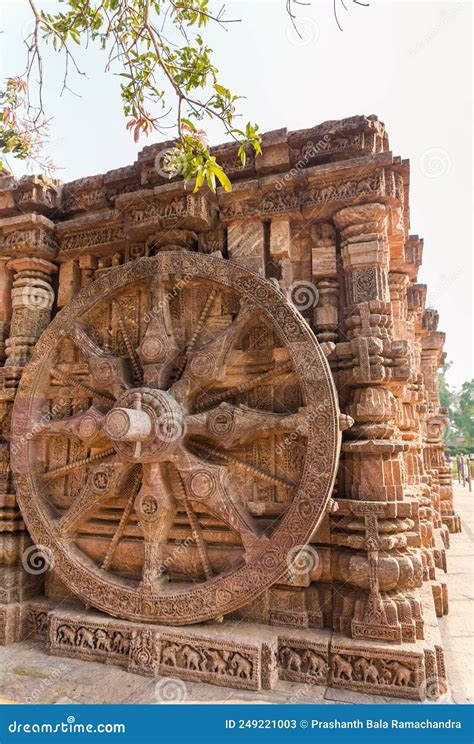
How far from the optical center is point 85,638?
382 centimetres

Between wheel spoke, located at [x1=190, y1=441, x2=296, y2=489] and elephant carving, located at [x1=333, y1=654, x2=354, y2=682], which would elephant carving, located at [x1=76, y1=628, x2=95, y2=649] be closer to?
wheel spoke, located at [x1=190, y1=441, x2=296, y2=489]

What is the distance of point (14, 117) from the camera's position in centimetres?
390

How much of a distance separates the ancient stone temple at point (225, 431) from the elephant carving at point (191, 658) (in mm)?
11

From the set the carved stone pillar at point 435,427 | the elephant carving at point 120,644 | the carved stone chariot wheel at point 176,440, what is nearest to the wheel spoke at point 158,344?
the carved stone chariot wheel at point 176,440

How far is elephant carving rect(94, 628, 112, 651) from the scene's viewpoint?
3.75 meters

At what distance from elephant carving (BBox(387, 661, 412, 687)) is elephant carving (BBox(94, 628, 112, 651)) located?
7.15 ft

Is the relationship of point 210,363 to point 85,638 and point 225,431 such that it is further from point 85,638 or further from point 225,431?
point 85,638

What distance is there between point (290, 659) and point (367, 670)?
1.81 ft

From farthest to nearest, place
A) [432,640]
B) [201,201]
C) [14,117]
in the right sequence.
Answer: [201,201], [14,117], [432,640]

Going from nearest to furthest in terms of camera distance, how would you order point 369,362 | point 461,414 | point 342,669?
point 342,669 → point 369,362 → point 461,414

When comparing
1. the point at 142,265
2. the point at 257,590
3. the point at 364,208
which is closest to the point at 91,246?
the point at 142,265

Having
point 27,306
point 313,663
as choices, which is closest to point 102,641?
point 313,663

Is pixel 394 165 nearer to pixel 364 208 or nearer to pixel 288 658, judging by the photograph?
pixel 364 208

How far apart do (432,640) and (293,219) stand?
11.8ft
